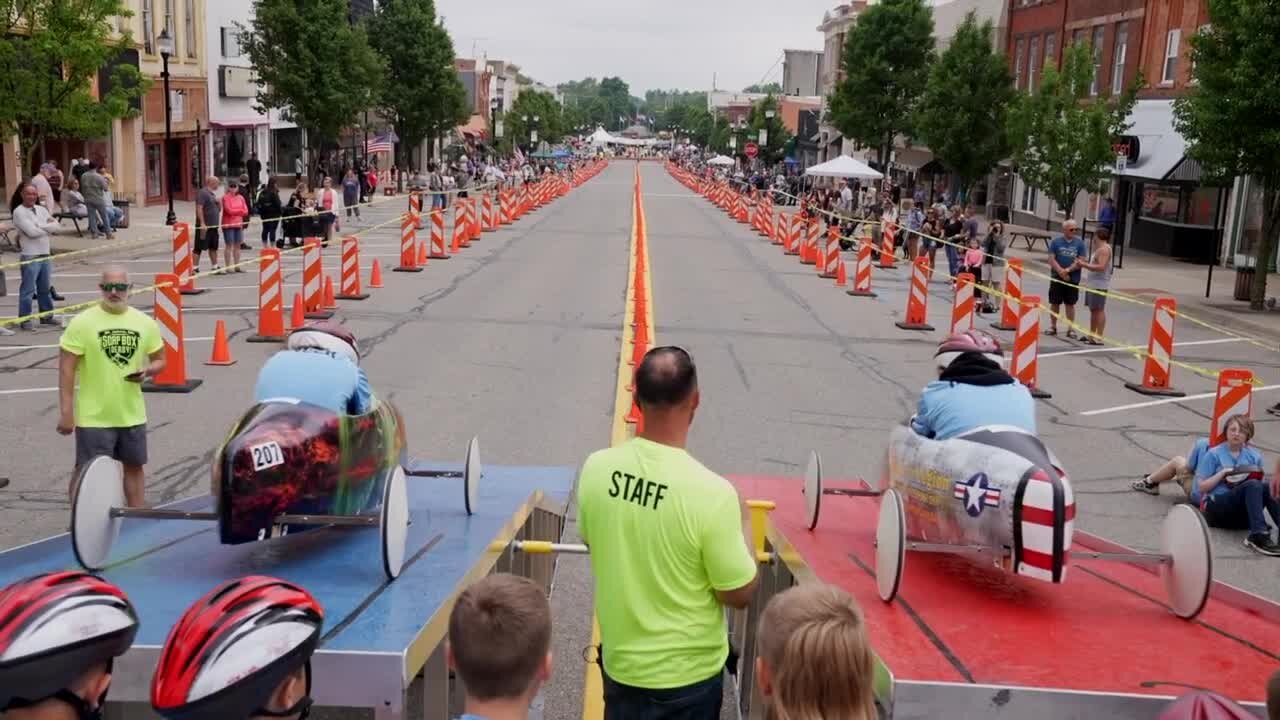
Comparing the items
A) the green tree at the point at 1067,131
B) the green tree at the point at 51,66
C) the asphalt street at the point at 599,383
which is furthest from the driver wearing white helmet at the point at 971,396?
the green tree at the point at 1067,131

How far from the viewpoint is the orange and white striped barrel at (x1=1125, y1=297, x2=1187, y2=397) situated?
15617mm

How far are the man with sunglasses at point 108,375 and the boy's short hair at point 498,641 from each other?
5.90 m

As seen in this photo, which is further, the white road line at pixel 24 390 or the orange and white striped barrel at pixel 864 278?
the orange and white striped barrel at pixel 864 278

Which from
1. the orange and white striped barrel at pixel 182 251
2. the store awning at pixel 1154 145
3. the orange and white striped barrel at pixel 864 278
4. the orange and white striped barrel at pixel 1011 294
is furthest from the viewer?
the store awning at pixel 1154 145

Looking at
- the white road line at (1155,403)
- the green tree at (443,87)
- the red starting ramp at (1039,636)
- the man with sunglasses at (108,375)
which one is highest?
the green tree at (443,87)

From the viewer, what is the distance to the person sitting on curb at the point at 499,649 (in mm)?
3256

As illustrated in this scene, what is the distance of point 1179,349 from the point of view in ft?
65.3

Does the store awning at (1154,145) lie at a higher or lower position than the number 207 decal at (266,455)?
higher

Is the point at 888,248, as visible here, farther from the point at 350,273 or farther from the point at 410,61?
the point at 410,61

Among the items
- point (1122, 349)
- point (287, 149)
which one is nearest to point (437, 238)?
point (1122, 349)

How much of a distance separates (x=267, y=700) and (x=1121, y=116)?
32999 mm

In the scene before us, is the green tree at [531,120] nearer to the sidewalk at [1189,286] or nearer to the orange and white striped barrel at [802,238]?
the orange and white striped barrel at [802,238]

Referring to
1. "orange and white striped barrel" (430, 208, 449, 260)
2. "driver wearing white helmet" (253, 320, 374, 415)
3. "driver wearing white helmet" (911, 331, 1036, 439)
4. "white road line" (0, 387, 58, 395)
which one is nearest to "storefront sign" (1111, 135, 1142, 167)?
"orange and white striped barrel" (430, 208, 449, 260)

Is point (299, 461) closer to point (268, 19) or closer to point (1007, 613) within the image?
point (1007, 613)
